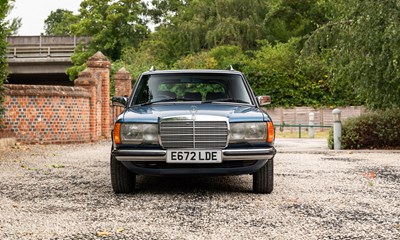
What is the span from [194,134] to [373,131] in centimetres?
922

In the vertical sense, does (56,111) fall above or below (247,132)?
below

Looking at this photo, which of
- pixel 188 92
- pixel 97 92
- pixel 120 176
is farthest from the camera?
pixel 97 92

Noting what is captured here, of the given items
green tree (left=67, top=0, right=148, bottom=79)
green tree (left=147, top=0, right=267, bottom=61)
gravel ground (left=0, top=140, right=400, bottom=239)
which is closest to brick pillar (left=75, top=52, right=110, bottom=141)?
gravel ground (left=0, top=140, right=400, bottom=239)

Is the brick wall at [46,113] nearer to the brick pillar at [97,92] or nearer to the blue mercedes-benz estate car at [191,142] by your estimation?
the brick pillar at [97,92]

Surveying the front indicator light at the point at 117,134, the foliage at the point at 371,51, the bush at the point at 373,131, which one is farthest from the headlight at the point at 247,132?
the bush at the point at 373,131

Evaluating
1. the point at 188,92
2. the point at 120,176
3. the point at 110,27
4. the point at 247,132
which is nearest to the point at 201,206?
the point at 247,132

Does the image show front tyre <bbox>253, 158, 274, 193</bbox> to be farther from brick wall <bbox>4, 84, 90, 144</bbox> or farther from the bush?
brick wall <bbox>4, 84, 90, 144</bbox>

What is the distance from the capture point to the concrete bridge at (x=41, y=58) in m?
48.2

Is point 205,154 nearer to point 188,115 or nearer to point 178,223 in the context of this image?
point 188,115

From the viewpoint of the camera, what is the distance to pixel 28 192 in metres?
7.03

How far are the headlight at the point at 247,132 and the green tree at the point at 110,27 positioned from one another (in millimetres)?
41843

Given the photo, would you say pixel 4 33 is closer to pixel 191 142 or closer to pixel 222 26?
pixel 191 142

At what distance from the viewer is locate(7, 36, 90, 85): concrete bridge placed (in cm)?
4819

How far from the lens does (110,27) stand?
1908 inches
